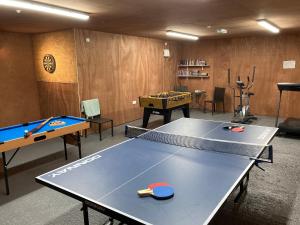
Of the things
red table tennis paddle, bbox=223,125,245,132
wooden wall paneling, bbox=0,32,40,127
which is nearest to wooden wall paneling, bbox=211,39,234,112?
red table tennis paddle, bbox=223,125,245,132

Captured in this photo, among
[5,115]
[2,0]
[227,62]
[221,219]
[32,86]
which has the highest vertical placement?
[2,0]

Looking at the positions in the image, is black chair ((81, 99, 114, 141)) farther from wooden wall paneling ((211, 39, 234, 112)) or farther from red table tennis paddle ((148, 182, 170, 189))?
wooden wall paneling ((211, 39, 234, 112))

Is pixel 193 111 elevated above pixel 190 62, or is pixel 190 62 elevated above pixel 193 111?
pixel 190 62

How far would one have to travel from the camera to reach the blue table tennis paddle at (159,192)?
1566 millimetres

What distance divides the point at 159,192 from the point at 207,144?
117cm

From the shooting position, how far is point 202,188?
169 centimetres

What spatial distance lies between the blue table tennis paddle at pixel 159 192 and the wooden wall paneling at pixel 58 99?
4552 millimetres

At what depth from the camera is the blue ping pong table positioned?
1.46 meters

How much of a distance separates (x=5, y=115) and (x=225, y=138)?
5396 mm

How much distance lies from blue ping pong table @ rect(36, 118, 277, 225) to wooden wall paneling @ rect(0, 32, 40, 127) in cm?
456

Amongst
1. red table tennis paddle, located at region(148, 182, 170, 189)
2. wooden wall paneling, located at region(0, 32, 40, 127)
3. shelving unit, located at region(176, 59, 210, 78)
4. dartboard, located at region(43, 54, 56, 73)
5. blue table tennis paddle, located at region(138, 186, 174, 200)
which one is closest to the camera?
blue table tennis paddle, located at region(138, 186, 174, 200)

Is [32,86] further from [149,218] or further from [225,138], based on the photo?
[149,218]

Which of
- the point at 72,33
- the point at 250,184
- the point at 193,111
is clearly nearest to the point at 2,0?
the point at 72,33

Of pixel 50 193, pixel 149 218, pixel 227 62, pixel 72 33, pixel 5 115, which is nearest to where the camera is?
pixel 149 218
